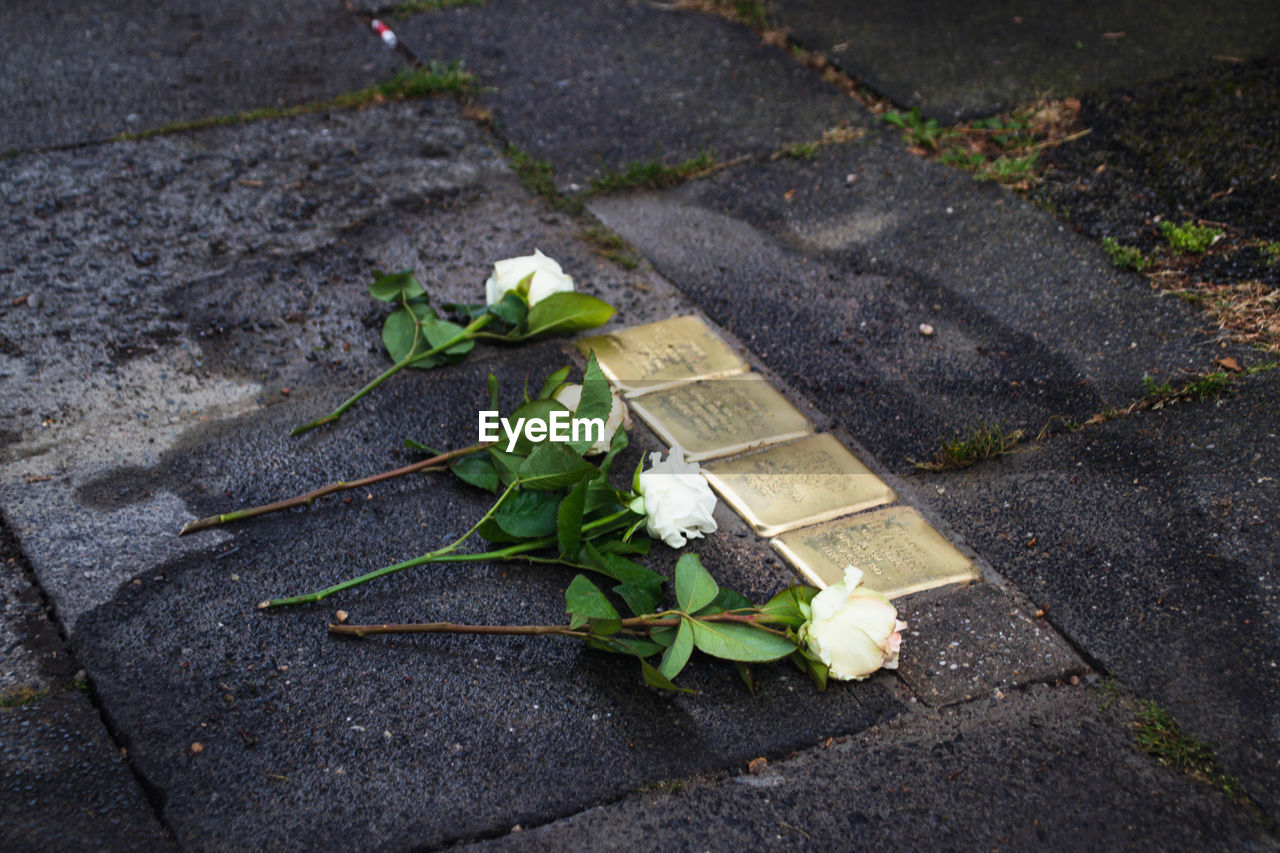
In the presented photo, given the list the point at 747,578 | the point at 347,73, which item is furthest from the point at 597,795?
the point at 347,73

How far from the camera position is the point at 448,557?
1927mm

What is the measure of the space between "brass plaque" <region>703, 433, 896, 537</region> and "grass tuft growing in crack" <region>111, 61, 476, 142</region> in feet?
7.45

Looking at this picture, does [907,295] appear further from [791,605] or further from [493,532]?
[493,532]

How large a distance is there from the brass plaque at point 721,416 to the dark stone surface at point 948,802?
0.81m

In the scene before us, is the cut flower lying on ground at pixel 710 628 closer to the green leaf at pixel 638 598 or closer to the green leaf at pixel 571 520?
the green leaf at pixel 638 598

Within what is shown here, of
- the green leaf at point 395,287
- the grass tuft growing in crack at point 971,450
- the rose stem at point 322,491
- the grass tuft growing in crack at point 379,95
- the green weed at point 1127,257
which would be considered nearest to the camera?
the rose stem at point 322,491

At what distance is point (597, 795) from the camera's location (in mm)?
1590

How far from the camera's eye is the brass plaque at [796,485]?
212cm

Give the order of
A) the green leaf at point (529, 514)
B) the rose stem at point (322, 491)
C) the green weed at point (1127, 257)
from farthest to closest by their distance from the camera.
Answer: the green weed at point (1127, 257), the rose stem at point (322, 491), the green leaf at point (529, 514)

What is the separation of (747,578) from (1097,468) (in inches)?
34.2

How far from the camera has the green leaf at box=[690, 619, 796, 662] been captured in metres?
1.67

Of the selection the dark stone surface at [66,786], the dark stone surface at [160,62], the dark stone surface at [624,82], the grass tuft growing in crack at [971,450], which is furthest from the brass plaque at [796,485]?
the dark stone surface at [160,62]

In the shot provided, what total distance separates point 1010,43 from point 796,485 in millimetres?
2706

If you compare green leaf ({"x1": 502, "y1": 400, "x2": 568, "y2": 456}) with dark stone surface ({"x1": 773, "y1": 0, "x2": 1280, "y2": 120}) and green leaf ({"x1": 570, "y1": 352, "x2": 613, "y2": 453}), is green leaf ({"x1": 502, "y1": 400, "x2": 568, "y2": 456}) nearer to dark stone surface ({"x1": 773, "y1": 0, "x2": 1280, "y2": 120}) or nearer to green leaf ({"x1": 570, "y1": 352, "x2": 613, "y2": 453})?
green leaf ({"x1": 570, "y1": 352, "x2": 613, "y2": 453})
